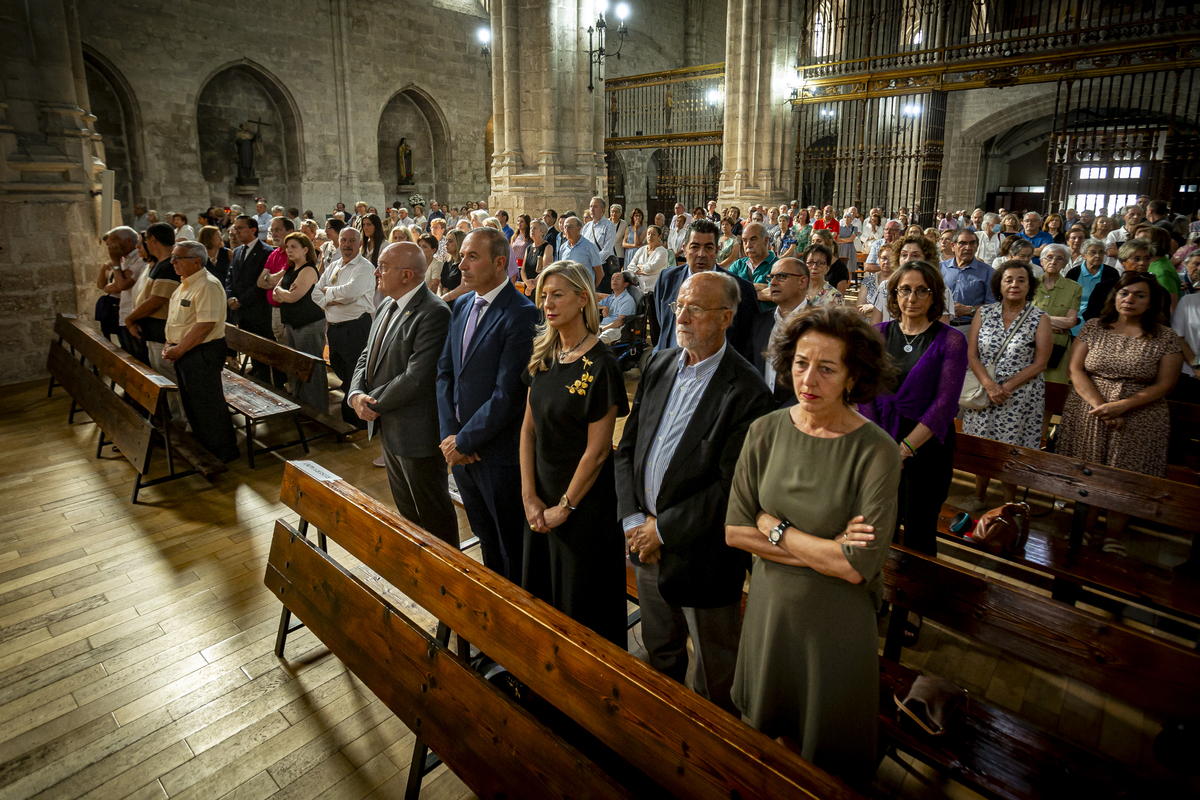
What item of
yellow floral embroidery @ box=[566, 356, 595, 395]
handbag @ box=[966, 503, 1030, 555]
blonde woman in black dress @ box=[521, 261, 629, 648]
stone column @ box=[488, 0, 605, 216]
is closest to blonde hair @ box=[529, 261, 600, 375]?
blonde woman in black dress @ box=[521, 261, 629, 648]

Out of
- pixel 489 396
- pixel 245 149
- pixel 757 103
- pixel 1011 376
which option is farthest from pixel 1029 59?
pixel 245 149

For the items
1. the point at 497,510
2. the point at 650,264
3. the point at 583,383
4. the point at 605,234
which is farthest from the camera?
the point at 605,234

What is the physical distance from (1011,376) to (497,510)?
295 centimetres

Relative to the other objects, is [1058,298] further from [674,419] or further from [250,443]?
[250,443]

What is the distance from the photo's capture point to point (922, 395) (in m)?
2.82

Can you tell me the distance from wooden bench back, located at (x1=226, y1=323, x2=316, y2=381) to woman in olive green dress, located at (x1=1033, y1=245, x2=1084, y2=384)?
5237 mm

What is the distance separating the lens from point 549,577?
2582mm

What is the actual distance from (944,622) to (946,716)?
39cm

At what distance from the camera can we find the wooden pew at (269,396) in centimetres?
500

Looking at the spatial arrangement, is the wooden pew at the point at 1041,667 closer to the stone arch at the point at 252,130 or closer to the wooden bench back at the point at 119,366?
the wooden bench back at the point at 119,366

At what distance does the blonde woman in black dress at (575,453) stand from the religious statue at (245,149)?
16468mm

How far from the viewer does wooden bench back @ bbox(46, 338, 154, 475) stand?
430 cm

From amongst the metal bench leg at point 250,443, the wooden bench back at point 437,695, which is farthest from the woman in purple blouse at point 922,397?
the metal bench leg at point 250,443

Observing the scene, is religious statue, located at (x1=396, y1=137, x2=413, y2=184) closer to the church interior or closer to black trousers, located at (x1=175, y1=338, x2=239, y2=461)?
the church interior
